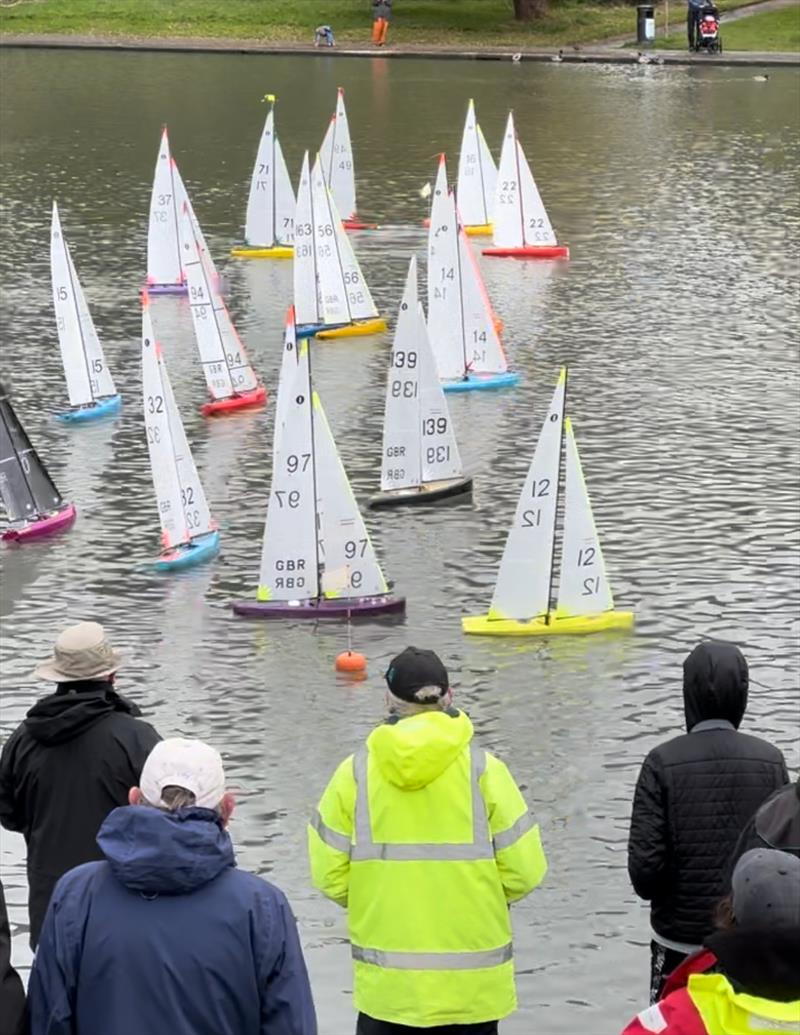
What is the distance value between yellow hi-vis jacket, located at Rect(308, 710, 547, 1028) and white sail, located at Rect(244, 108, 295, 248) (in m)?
30.5

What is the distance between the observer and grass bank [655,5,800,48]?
64375 millimetres

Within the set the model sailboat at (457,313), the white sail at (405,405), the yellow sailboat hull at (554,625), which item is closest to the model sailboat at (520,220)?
the model sailboat at (457,313)

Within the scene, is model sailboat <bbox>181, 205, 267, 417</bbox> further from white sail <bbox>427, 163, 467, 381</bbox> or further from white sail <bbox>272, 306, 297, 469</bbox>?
white sail <bbox>272, 306, 297, 469</bbox>

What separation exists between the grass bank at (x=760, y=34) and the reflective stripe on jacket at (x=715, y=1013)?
199ft

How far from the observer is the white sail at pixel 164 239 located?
33.3 metres

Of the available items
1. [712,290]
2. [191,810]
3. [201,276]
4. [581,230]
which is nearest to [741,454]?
[201,276]

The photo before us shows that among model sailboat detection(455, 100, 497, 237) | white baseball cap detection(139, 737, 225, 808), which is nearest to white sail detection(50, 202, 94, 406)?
model sailboat detection(455, 100, 497, 237)

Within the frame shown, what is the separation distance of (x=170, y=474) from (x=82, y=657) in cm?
1246

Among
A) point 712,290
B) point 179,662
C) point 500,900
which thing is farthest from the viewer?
point 712,290

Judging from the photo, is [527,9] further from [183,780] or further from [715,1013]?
[715,1013]

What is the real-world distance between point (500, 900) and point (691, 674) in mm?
1217

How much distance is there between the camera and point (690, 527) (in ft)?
68.9

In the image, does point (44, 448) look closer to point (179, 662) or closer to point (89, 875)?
point (179, 662)

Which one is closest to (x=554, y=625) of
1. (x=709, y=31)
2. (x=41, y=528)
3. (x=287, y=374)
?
(x=287, y=374)
